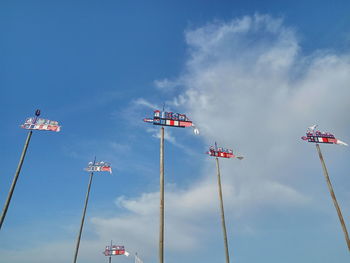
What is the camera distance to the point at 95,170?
98.8 feet

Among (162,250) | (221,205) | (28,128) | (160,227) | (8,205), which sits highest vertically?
(28,128)

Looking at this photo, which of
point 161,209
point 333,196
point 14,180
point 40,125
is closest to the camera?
point 161,209

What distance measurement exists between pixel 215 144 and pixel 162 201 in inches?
609

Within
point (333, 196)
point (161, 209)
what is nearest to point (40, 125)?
point (161, 209)

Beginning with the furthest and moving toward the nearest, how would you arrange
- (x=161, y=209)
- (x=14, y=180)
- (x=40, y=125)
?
1. (x=40, y=125)
2. (x=14, y=180)
3. (x=161, y=209)

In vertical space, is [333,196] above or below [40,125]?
below

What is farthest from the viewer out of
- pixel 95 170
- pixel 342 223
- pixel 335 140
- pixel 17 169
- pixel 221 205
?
pixel 95 170

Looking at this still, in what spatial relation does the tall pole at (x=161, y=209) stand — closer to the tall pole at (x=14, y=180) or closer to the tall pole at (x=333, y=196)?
the tall pole at (x=14, y=180)

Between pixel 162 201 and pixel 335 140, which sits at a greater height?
pixel 335 140

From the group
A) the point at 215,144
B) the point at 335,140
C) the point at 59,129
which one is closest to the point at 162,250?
the point at 59,129

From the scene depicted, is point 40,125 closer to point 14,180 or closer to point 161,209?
point 14,180

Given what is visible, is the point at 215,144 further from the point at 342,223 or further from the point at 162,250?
the point at 162,250

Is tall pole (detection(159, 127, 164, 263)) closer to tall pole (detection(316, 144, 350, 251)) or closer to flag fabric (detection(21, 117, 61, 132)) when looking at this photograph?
flag fabric (detection(21, 117, 61, 132))

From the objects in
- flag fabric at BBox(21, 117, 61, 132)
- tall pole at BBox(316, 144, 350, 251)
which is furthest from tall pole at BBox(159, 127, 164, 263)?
tall pole at BBox(316, 144, 350, 251)
